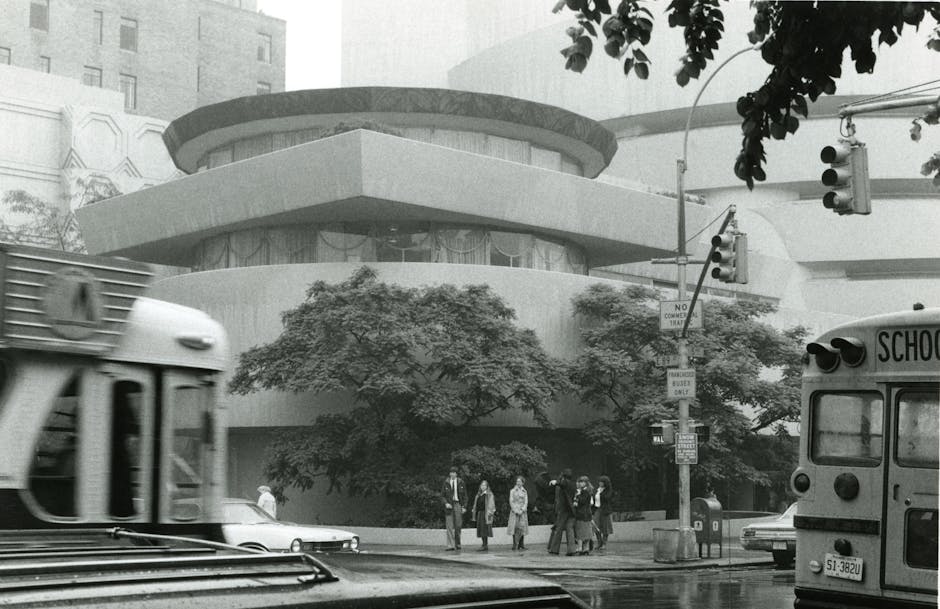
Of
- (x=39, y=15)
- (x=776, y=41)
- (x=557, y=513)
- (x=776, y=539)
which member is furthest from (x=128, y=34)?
(x=776, y=41)

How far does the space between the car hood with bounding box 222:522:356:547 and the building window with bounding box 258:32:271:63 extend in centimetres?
8235

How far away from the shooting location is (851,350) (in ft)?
36.5

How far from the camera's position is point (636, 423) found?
36.2 meters

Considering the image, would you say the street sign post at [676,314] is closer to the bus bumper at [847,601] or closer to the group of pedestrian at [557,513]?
the group of pedestrian at [557,513]

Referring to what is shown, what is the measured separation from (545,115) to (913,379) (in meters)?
33.4

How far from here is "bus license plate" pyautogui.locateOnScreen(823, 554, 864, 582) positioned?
35.3 feet

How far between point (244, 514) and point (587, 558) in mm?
10441

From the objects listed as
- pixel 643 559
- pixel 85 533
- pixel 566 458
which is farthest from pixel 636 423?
pixel 85 533

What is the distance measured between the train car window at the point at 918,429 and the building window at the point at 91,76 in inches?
3174

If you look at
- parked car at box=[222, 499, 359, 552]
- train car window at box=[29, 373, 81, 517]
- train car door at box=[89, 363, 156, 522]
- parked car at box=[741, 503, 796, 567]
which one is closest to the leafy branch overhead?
train car door at box=[89, 363, 156, 522]

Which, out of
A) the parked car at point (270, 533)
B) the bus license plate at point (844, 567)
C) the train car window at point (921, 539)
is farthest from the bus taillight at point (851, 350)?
the parked car at point (270, 533)

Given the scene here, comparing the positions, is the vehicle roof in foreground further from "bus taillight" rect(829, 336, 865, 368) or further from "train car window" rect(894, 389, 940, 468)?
"bus taillight" rect(829, 336, 865, 368)

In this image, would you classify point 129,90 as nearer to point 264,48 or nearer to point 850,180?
point 264,48

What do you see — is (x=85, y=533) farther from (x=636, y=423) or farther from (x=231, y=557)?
(x=636, y=423)
